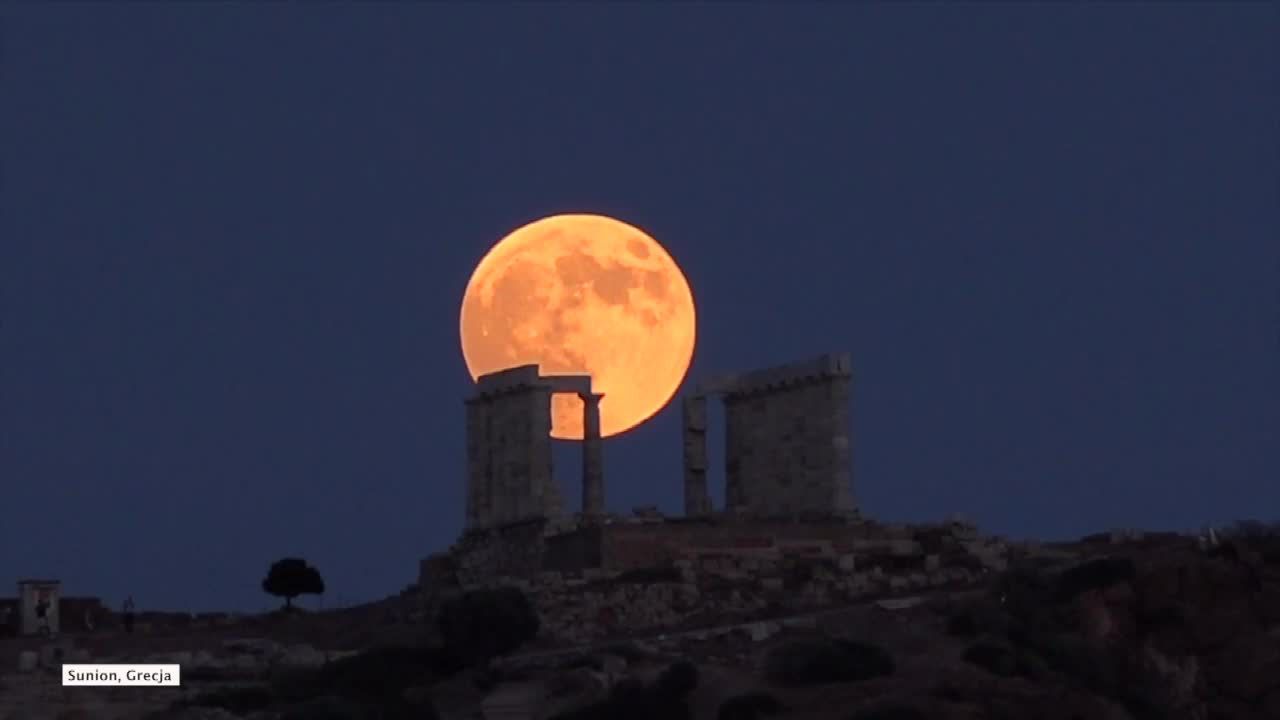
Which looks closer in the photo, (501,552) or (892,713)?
(892,713)

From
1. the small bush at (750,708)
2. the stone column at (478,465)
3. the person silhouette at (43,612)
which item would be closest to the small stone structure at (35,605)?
→ the person silhouette at (43,612)

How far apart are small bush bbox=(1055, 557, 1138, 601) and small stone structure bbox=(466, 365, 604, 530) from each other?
13331mm

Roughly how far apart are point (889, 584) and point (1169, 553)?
6113mm

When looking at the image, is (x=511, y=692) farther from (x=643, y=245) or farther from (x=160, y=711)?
(x=643, y=245)

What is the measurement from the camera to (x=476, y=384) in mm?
75625

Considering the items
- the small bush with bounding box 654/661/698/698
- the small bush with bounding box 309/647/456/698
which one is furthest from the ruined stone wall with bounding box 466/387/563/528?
the small bush with bounding box 654/661/698/698

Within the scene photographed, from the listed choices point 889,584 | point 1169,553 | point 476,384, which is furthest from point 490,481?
Answer: point 1169,553

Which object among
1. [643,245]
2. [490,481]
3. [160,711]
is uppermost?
[643,245]

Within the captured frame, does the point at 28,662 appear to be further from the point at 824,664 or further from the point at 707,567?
the point at 824,664

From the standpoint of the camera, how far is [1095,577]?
62.0 metres

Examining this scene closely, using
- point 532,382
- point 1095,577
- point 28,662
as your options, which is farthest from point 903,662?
point 532,382

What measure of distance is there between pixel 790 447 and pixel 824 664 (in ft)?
58.3

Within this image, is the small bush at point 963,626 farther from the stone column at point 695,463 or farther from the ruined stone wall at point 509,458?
the stone column at point 695,463

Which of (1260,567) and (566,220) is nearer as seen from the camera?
(1260,567)
